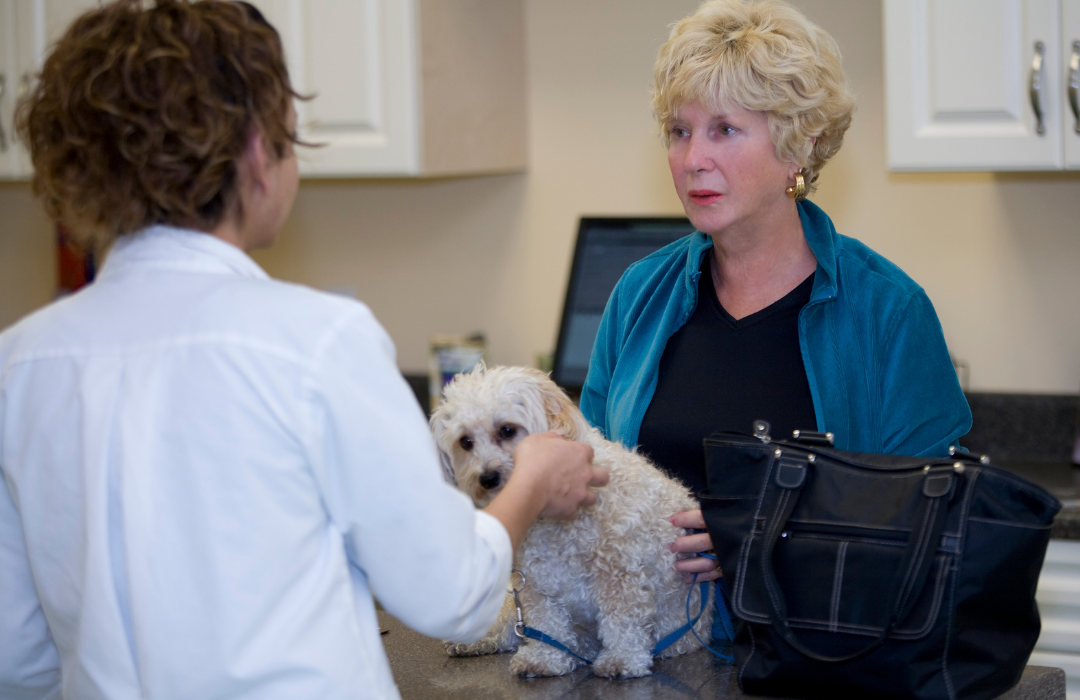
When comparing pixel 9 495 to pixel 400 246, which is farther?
pixel 400 246

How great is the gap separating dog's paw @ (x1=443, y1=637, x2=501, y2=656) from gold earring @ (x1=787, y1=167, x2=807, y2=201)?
79 cm

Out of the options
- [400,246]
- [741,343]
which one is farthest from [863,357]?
[400,246]

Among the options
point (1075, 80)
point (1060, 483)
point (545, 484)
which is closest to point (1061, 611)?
point (1060, 483)

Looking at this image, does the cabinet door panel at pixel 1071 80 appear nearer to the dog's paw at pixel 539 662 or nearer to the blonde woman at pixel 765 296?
the blonde woman at pixel 765 296

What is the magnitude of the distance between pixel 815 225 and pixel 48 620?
1141mm

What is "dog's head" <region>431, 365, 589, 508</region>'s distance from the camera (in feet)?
4.25

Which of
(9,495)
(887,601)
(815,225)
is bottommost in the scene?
(887,601)

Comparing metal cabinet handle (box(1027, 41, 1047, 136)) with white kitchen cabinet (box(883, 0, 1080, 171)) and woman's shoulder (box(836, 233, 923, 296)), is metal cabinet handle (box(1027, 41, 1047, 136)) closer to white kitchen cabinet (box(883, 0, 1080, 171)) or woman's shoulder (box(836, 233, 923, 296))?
white kitchen cabinet (box(883, 0, 1080, 171))

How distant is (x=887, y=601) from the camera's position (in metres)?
1.01

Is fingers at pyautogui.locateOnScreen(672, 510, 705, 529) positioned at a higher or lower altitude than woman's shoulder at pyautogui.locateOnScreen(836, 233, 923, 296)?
lower

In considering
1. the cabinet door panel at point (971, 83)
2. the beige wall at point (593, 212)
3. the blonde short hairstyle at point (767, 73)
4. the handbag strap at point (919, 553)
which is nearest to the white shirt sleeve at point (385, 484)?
the handbag strap at point (919, 553)

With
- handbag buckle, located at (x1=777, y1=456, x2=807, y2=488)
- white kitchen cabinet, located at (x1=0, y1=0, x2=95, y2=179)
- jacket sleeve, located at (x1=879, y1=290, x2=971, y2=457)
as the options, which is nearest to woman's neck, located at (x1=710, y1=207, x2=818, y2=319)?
jacket sleeve, located at (x1=879, y1=290, x2=971, y2=457)

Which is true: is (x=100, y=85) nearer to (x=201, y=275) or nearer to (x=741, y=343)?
(x=201, y=275)

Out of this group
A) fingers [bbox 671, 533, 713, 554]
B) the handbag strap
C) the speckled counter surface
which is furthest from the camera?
fingers [bbox 671, 533, 713, 554]
